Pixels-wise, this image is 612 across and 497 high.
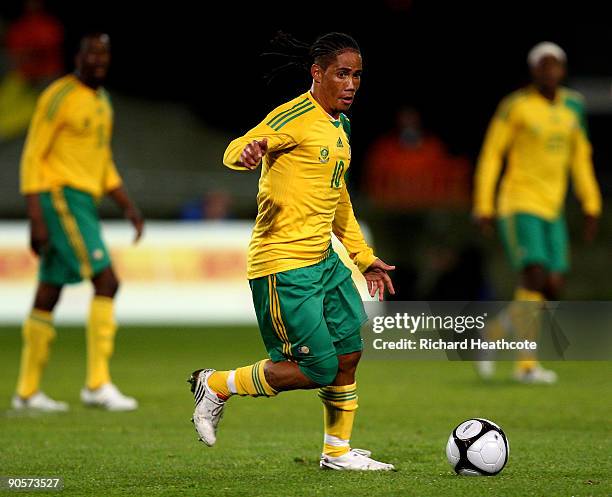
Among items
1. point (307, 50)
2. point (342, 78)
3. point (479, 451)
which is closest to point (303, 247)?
point (342, 78)

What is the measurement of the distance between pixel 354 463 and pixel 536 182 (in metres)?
5.10

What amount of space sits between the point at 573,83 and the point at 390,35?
280cm

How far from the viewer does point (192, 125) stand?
21.3 m

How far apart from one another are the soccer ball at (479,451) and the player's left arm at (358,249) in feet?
2.78

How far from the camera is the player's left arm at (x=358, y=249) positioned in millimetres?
6719

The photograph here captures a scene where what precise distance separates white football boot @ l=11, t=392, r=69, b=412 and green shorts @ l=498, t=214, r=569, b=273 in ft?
13.0

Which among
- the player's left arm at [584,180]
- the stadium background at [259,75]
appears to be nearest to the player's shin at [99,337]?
the player's left arm at [584,180]

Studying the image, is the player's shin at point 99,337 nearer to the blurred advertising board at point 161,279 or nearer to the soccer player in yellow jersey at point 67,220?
the soccer player in yellow jersey at point 67,220

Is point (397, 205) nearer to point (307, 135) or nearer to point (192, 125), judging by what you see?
point (192, 125)

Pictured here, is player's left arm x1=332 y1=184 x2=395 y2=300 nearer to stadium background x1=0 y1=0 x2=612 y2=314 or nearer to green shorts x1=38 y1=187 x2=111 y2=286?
green shorts x1=38 y1=187 x2=111 y2=286

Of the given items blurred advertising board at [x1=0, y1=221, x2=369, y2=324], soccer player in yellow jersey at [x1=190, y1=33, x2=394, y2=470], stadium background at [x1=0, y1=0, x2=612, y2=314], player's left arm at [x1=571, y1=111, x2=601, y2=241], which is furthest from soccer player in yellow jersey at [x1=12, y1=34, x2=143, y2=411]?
→ stadium background at [x1=0, y1=0, x2=612, y2=314]

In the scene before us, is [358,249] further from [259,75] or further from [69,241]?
[259,75]

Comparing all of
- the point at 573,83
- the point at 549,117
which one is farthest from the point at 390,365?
the point at 573,83

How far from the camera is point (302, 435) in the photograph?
314 inches
